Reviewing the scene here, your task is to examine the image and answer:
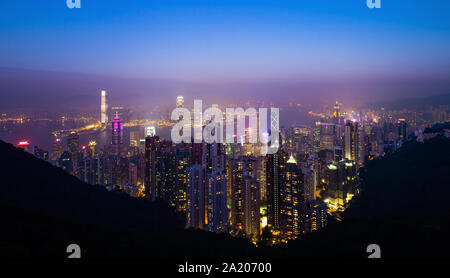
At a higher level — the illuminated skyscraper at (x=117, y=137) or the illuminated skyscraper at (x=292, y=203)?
the illuminated skyscraper at (x=117, y=137)

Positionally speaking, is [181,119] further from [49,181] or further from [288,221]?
[49,181]

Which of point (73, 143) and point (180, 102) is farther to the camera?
point (180, 102)

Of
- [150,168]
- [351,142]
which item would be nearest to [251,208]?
[150,168]

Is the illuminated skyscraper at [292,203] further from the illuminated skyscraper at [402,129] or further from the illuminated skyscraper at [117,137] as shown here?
the illuminated skyscraper at [402,129]

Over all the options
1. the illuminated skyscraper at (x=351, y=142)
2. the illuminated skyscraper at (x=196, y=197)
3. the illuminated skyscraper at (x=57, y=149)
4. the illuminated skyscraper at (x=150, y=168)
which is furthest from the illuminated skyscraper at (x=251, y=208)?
the illuminated skyscraper at (x=57, y=149)

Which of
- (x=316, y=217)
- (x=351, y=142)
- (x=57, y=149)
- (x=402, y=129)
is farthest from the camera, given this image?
(x=402, y=129)

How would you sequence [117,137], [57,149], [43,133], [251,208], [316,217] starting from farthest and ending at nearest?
[117,137], [57,149], [43,133], [251,208], [316,217]

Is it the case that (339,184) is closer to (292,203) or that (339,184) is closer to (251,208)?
(292,203)

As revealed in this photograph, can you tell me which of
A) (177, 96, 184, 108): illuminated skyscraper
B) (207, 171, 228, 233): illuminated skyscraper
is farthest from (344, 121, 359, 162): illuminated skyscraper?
(207, 171, 228, 233): illuminated skyscraper
